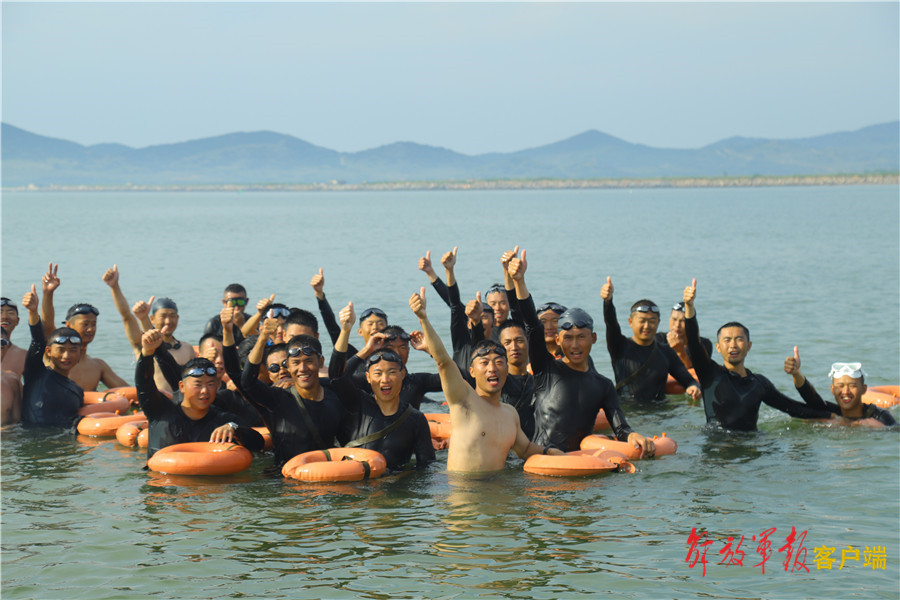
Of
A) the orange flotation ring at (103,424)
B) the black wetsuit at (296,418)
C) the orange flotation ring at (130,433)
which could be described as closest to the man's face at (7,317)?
the orange flotation ring at (103,424)

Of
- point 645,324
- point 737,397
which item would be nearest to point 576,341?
point 737,397

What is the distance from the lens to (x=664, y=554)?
30.1ft

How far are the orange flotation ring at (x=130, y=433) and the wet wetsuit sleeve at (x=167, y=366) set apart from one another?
1294 mm

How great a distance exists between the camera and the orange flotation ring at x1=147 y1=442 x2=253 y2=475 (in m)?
10.9

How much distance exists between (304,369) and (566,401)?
123 inches

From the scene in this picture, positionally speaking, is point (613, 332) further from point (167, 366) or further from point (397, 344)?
point (167, 366)

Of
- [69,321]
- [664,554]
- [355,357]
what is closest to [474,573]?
[664,554]

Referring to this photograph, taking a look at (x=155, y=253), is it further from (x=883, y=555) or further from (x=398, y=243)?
(x=883, y=555)

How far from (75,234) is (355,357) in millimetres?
68462

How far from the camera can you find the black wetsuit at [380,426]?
428 inches

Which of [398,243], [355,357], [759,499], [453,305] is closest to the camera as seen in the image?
[759,499]

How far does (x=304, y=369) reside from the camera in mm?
10656

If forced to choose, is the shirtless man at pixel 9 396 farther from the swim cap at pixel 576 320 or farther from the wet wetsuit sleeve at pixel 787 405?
the wet wetsuit sleeve at pixel 787 405

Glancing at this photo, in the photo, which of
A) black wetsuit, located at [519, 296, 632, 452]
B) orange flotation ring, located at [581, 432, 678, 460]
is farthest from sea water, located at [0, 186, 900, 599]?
black wetsuit, located at [519, 296, 632, 452]
